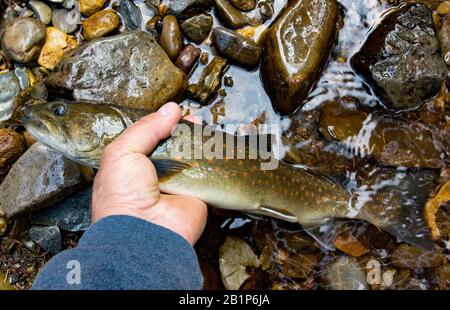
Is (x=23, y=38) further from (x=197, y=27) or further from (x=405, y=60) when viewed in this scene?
(x=405, y=60)

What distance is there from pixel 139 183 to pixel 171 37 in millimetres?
1604

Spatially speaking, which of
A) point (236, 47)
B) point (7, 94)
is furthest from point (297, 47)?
point (7, 94)

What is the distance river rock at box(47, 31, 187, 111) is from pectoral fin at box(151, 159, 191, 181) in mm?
797

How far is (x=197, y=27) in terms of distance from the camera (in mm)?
3904

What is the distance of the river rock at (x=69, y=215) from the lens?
3830 millimetres

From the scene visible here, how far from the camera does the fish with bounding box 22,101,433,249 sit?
3.02 metres

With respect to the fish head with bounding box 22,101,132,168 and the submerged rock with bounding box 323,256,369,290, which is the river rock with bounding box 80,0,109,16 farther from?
the submerged rock with bounding box 323,256,369,290

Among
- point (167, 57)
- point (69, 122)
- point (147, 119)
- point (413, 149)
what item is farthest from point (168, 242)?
point (413, 149)

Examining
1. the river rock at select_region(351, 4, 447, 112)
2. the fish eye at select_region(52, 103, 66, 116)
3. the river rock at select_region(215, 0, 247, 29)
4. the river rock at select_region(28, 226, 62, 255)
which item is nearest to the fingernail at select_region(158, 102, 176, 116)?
the fish eye at select_region(52, 103, 66, 116)

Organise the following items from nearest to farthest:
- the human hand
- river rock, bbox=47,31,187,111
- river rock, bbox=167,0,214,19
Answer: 1. the human hand
2. river rock, bbox=47,31,187,111
3. river rock, bbox=167,0,214,19

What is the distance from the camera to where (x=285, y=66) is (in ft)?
12.2
